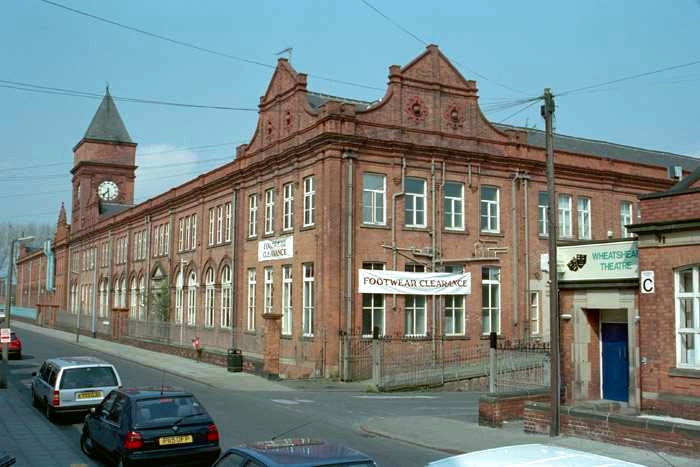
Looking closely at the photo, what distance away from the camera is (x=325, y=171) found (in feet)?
104

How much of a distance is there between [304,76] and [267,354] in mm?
12762

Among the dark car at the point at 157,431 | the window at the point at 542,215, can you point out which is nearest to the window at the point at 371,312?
the window at the point at 542,215

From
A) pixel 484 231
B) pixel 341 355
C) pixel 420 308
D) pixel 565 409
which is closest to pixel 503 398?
pixel 565 409

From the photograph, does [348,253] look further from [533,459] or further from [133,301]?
[133,301]

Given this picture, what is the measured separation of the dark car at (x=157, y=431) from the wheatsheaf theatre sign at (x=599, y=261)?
408 inches

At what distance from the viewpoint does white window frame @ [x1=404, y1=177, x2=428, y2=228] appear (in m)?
33.2

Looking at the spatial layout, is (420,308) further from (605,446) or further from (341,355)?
(605,446)

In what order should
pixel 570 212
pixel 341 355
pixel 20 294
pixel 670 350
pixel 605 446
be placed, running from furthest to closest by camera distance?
pixel 20 294 → pixel 570 212 → pixel 341 355 → pixel 670 350 → pixel 605 446

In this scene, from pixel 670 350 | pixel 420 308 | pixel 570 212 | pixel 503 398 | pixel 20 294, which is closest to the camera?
pixel 670 350

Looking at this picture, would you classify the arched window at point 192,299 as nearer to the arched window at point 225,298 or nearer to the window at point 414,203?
the arched window at point 225,298

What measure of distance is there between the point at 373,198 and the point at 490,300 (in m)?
7.74

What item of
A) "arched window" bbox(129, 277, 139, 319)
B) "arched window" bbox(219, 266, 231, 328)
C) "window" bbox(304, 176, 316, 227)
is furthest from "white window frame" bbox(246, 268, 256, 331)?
"arched window" bbox(129, 277, 139, 319)

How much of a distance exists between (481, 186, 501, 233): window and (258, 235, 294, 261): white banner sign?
9231 millimetres

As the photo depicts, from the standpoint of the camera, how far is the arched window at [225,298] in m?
40.5
